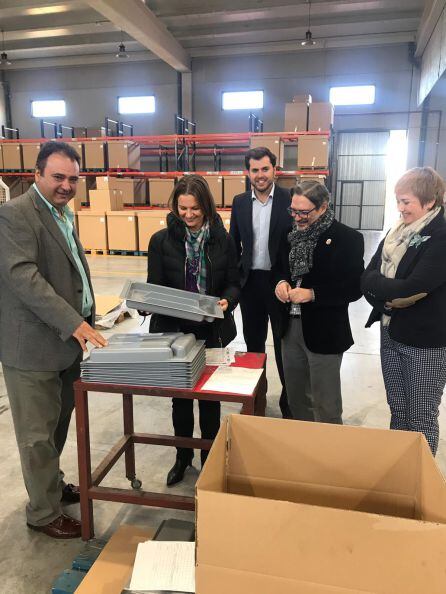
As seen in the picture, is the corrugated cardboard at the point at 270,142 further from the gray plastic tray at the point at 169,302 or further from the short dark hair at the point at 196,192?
the gray plastic tray at the point at 169,302

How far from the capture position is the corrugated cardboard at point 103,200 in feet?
29.4

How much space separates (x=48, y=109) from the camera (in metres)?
12.9

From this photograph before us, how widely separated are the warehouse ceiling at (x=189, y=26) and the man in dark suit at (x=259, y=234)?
20.2 feet

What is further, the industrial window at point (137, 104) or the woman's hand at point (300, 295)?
the industrial window at point (137, 104)

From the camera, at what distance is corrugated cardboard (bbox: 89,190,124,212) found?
8.96 meters

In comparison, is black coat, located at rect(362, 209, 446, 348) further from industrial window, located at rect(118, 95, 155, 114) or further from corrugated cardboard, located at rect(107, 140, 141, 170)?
industrial window, located at rect(118, 95, 155, 114)

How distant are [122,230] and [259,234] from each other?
21.9 feet

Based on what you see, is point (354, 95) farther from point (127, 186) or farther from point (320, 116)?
point (127, 186)

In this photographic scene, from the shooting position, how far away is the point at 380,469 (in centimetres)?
99

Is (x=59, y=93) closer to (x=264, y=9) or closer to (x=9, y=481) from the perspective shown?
(x=264, y=9)

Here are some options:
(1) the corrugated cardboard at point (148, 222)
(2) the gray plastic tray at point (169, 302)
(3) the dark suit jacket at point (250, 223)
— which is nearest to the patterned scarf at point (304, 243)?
(2) the gray plastic tray at point (169, 302)

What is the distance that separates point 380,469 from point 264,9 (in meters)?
9.84

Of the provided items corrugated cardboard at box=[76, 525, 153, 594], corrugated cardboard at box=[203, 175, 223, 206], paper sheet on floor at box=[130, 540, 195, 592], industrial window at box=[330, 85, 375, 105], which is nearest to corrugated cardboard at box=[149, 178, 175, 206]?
corrugated cardboard at box=[203, 175, 223, 206]

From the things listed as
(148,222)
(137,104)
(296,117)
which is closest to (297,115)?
(296,117)
